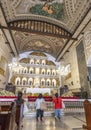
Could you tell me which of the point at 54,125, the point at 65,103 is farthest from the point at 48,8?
the point at 54,125

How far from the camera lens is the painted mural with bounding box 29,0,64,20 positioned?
8.93 m

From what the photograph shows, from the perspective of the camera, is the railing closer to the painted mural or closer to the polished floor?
the polished floor

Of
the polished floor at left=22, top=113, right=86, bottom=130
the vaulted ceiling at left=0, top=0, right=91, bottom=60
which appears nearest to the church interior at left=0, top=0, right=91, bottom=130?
the vaulted ceiling at left=0, top=0, right=91, bottom=60

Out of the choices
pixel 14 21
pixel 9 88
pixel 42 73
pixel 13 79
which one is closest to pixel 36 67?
pixel 42 73

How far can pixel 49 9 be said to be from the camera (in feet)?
30.7

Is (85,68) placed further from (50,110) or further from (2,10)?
(2,10)

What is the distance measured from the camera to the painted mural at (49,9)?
893 cm

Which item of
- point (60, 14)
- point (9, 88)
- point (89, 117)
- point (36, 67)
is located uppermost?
point (60, 14)

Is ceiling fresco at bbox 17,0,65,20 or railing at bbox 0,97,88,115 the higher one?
ceiling fresco at bbox 17,0,65,20

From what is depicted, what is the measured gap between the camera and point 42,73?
54.6 ft

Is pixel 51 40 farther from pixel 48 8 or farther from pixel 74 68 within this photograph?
pixel 48 8

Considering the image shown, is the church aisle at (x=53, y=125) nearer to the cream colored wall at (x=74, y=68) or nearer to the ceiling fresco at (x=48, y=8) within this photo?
the cream colored wall at (x=74, y=68)

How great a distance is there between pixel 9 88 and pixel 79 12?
1066cm

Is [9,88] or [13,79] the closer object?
[9,88]
